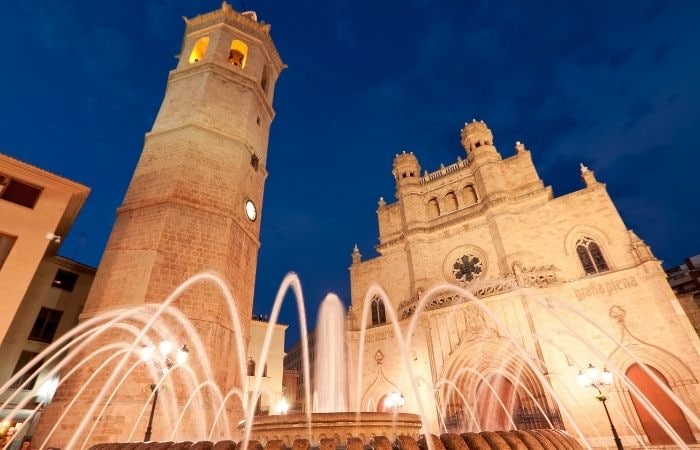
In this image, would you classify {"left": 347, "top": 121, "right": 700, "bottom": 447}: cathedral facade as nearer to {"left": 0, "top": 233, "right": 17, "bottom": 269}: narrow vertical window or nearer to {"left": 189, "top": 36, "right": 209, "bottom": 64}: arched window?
{"left": 0, "top": 233, "right": 17, "bottom": 269}: narrow vertical window

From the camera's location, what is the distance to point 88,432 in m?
9.41

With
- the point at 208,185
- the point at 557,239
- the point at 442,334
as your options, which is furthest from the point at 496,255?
the point at 208,185

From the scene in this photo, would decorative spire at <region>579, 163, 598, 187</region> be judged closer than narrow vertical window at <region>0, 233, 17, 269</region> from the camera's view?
No

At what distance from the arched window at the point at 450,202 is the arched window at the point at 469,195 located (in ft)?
2.41

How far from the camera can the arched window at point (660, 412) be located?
13.9 m

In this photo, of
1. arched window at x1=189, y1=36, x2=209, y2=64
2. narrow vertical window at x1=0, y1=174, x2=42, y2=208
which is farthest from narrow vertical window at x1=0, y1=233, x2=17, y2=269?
arched window at x1=189, y1=36, x2=209, y2=64

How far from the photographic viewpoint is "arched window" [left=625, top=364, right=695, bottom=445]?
13.9 meters

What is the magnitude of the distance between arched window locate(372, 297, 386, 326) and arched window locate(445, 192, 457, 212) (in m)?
7.92

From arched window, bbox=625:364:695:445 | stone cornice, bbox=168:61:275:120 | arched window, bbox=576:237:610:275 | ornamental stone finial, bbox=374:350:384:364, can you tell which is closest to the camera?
arched window, bbox=625:364:695:445

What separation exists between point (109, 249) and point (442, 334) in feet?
52.2

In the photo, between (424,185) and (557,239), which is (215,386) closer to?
(557,239)

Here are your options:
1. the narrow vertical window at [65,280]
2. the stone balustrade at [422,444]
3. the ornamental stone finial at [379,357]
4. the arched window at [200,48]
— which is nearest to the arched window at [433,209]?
the ornamental stone finial at [379,357]

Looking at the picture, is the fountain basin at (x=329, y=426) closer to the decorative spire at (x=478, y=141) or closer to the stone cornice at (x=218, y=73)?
the stone cornice at (x=218, y=73)

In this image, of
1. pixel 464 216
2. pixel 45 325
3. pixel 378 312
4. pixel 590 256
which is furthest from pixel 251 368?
pixel 590 256
